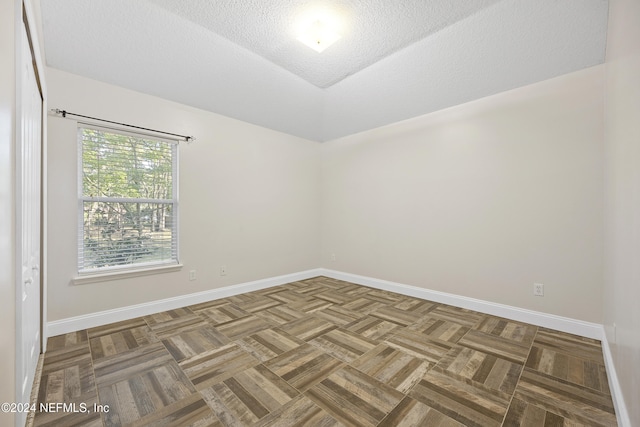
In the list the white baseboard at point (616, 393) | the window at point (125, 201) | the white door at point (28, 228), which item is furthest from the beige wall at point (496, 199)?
the white door at point (28, 228)

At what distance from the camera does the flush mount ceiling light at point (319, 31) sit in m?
2.38

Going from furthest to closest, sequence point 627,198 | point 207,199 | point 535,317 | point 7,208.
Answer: point 207,199 < point 535,317 < point 627,198 < point 7,208

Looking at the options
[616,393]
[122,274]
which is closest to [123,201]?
[122,274]

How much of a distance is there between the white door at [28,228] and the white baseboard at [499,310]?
3.76 metres

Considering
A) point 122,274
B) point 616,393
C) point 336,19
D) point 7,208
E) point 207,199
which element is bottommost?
point 616,393

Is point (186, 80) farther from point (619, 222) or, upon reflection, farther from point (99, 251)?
point (619, 222)

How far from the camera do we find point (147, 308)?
3.17 metres

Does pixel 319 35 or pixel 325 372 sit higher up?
pixel 319 35

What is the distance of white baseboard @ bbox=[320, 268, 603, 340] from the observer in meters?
2.70

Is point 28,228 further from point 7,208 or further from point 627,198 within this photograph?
point 627,198

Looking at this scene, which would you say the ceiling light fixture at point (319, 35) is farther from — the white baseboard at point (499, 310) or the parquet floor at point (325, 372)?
the white baseboard at point (499, 310)

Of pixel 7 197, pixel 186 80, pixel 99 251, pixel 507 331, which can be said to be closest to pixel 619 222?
pixel 507 331

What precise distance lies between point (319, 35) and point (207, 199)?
2.36 metres

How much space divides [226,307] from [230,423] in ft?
6.57
